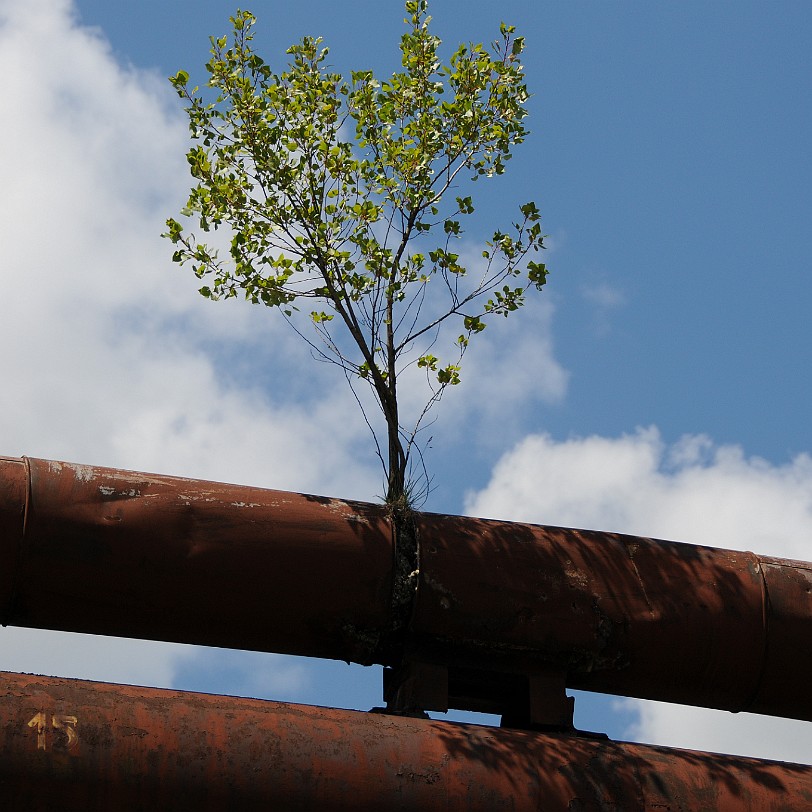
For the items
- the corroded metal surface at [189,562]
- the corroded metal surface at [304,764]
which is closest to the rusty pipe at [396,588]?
the corroded metal surface at [189,562]

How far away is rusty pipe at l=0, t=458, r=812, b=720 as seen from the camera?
248 inches

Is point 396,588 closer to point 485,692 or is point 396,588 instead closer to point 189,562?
point 485,692

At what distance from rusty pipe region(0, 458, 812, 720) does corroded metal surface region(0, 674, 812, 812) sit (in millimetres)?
598

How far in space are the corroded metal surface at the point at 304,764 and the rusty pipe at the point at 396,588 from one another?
1.96ft

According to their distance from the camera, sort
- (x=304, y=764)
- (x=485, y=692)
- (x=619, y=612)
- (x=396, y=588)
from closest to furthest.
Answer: (x=304, y=764)
(x=396, y=588)
(x=619, y=612)
(x=485, y=692)

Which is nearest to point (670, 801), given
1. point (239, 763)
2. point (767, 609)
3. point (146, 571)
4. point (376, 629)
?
point (767, 609)

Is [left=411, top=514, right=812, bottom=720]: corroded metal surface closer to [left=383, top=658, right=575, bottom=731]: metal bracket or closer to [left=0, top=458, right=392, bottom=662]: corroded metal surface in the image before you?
[left=383, top=658, right=575, bottom=731]: metal bracket

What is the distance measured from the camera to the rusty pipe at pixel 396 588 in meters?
6.30

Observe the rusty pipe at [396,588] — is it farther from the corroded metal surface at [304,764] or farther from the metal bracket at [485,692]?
the corroded metal surface at [304,764]

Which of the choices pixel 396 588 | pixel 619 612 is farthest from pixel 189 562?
pixel 619 612

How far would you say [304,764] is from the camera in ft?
19.0

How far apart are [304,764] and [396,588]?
1.23 meters

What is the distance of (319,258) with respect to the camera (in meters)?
8.71

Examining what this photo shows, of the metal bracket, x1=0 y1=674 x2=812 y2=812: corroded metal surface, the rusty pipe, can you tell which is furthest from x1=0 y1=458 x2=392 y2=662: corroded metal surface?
x1=0 y1=674 x2=812 y2=812: corroded metal surface
